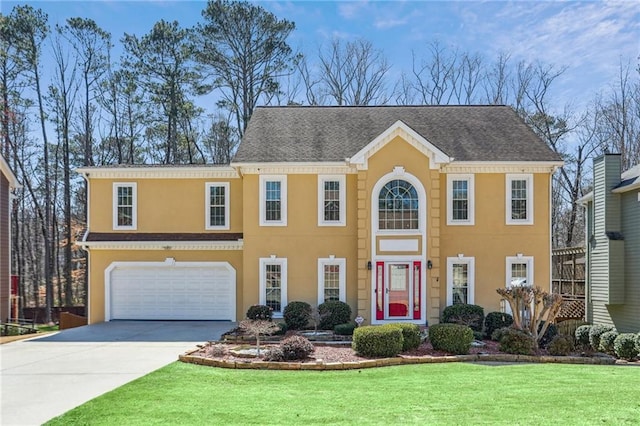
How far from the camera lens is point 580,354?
13.3m

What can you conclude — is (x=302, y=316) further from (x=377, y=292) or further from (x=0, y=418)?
(x=0, y=418)

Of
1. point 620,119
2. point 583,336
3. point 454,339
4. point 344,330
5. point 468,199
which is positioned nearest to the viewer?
point 454,339

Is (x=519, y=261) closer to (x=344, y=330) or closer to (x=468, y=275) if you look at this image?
(x=468, y=275)

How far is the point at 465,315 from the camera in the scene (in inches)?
676

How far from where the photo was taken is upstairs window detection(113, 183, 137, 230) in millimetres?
20719

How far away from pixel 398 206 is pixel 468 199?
284cm

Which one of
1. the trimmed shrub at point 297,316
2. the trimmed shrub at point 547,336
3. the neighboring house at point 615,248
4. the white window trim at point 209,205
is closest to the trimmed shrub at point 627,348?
the trimmed shrub at point 547,336

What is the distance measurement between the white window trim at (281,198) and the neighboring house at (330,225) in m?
0.04

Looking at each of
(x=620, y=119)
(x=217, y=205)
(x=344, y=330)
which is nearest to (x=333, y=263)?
(x=344, y=330)

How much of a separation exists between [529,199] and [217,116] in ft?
75.8

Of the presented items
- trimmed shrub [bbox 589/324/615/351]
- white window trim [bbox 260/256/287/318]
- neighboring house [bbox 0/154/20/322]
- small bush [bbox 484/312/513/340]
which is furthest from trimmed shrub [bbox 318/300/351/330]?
neighboring house [bbox 0/154/20/322]

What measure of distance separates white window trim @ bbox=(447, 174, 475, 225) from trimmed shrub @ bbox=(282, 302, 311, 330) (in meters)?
6.24

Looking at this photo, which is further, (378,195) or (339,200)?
(339,200)

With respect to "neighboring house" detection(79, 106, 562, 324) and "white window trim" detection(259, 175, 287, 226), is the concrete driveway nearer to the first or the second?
"neighboring house" detection(79, 106, 562, 324)
